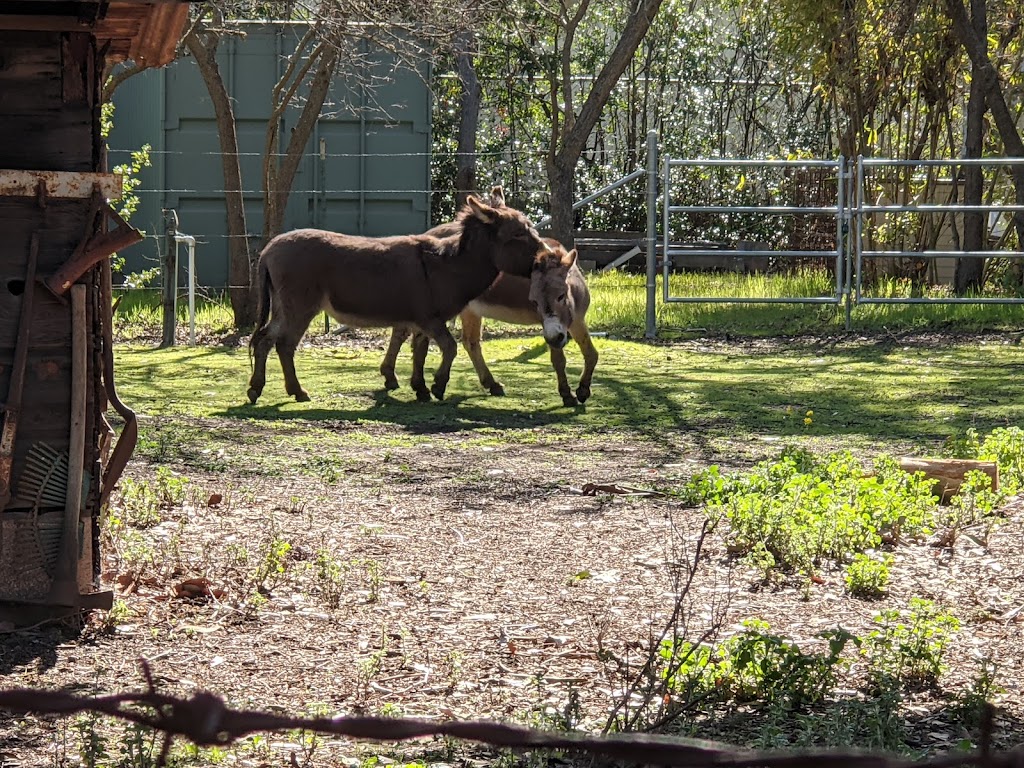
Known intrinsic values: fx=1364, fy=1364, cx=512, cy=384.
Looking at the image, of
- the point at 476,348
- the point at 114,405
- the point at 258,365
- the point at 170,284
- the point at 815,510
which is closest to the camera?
the point at 114,405

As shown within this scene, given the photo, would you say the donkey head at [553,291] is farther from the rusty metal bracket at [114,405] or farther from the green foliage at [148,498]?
the rusty metal bracket at [114,405]

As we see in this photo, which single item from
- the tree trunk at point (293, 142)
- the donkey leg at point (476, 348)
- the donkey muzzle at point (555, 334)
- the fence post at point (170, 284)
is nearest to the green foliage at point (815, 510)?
the donkey muzzle at point (555, 334)

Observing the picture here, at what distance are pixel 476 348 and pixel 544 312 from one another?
1.00m

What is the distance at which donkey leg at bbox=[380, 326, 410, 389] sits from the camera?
1142cm

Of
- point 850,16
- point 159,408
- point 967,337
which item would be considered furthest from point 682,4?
point 159,408

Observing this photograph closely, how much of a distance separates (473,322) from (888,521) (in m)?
6.01

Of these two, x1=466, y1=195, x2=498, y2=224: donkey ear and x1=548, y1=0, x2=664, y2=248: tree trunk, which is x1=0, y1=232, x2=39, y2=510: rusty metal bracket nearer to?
x1=466, y1=195, x2=498, y2=224: donkey ear

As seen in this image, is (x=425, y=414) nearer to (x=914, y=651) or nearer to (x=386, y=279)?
(x=386, y=279)

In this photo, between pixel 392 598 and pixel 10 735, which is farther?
pixel 392 598

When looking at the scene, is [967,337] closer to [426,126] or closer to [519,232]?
[519,232]

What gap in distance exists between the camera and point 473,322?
11672 millimetres

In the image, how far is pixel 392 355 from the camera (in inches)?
451

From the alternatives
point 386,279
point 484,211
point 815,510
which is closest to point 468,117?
point 484,211

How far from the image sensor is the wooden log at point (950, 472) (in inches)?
272
